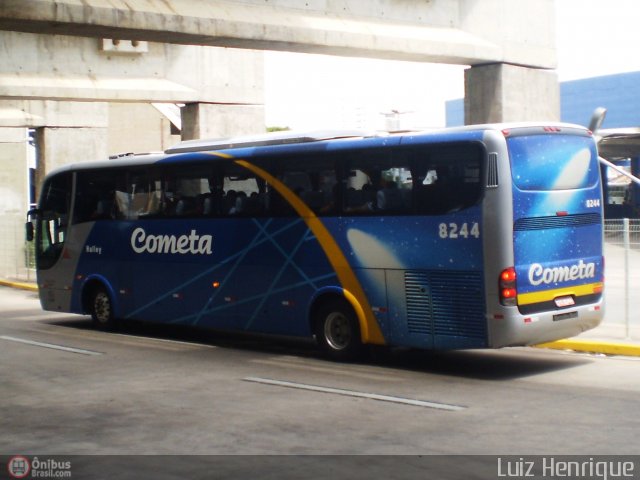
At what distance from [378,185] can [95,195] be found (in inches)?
288

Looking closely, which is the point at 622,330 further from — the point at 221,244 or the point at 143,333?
the point at 143,333

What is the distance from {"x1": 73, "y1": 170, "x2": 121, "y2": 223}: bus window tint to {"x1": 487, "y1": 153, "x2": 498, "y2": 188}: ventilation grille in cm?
845

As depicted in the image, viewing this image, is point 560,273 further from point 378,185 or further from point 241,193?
point 241,193

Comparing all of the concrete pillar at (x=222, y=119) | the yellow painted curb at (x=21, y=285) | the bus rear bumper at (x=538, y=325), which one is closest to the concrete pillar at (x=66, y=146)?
the yellow painted curb at (x=21, y=285)

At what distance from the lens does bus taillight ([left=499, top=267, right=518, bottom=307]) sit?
41.7ft

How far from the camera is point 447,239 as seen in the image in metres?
13.3

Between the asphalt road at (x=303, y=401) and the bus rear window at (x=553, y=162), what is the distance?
247cm

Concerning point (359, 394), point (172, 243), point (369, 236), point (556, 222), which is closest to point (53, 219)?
point (172, 243)

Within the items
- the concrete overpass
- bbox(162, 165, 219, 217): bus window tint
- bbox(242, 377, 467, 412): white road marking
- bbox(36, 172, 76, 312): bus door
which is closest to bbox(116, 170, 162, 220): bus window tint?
bbox(162, 165, 219, 217): bus window tint

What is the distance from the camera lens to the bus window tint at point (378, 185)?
13875 millimetres

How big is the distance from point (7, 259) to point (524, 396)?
27623 millimetres

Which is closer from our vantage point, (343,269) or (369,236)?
(369,236)

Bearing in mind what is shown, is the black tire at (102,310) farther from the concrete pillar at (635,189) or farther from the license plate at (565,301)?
the concrete pillar at (635,189)

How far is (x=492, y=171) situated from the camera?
41.9 feet
